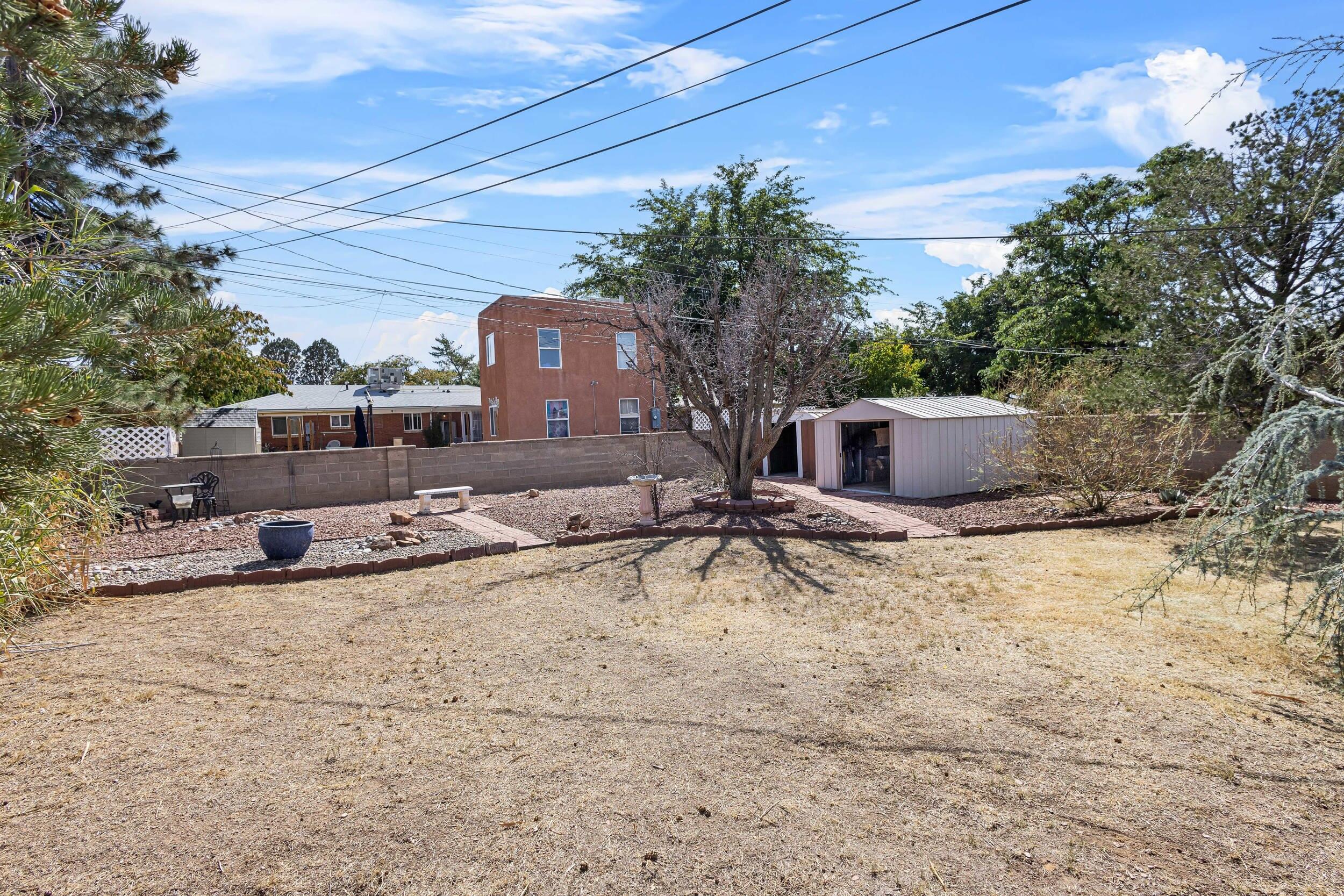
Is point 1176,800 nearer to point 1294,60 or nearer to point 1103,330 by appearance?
point 1294,60

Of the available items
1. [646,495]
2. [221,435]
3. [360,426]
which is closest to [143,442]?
[360,426]

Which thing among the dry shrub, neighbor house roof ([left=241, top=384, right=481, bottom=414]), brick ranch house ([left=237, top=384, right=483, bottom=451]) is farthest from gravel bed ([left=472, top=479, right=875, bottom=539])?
brick ranch house ([left=237, top=384, right=483, bottom=451])

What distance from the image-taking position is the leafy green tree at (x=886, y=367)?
2702 cm

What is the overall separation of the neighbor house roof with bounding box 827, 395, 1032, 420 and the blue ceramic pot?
10374 millimetres

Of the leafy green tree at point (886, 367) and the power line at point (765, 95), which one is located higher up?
the power line at point (765, 95)

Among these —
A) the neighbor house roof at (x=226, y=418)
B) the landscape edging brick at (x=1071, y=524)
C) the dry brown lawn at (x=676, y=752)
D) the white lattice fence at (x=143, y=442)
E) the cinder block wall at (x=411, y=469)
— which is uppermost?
the neighbor house roof at (x=226, y=418)

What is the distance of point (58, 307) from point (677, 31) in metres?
7.03

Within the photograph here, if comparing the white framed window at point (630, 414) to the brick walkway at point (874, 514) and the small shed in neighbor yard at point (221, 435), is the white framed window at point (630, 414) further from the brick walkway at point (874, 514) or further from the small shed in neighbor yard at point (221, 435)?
the small shed in neighbor yard at point (221, 435)

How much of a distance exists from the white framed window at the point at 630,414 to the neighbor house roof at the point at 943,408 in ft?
30.1

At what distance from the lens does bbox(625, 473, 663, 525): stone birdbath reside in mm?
10406

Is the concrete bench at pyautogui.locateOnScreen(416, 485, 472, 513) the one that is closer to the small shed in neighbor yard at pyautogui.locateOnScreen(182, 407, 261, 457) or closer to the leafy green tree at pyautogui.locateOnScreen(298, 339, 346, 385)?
the small shed in neighbor yard at pyautogui.locateOnScreen(182, 407, 261, 457)

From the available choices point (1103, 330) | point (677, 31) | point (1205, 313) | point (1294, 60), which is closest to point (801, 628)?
point (1294, 60)

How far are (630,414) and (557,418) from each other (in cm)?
258

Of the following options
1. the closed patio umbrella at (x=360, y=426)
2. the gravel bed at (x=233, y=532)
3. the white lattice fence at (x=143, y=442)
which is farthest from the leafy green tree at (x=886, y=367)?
the white lattice fence at (x=143, y=442)
